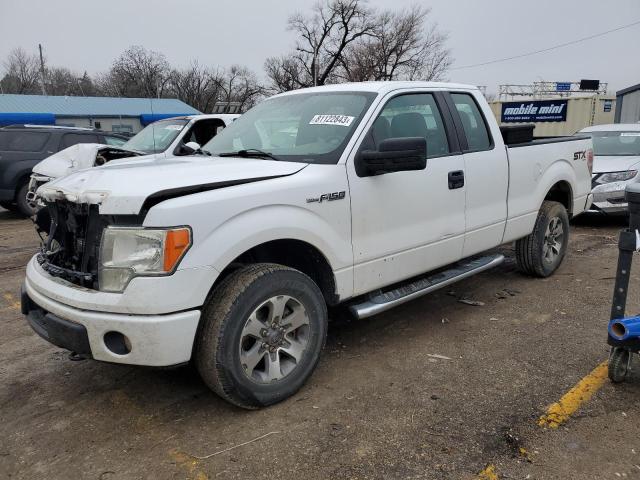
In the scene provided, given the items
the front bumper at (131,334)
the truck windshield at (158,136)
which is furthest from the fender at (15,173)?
the front bumper at (131,334)

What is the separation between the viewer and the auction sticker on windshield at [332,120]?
140 inches

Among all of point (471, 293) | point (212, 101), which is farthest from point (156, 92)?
point (471, 293)

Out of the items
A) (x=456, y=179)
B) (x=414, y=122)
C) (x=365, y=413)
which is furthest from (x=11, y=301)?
(x=456, y=179)

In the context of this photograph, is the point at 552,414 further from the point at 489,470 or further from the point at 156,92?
the point at 156,92

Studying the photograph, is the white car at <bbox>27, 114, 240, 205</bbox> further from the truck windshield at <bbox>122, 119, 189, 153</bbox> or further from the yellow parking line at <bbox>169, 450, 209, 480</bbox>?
the yellow parking line at <bbox>169, 450, 209, 480</bbox>

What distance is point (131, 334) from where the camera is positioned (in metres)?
2.56

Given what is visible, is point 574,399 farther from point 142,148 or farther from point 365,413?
point 142,148

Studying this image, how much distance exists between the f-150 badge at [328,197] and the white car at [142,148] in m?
4.10

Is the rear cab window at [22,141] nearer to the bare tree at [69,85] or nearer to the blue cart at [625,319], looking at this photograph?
the blue cart at [625,319]

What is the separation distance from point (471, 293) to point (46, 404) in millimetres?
3768

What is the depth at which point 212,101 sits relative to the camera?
54750 mm

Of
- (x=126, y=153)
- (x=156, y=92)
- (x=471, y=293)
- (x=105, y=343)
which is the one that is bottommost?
(x=471, y=293)

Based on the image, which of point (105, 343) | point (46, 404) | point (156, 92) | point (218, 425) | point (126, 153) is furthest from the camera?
point (156, 92)

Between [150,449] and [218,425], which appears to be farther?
→ [218,425]
